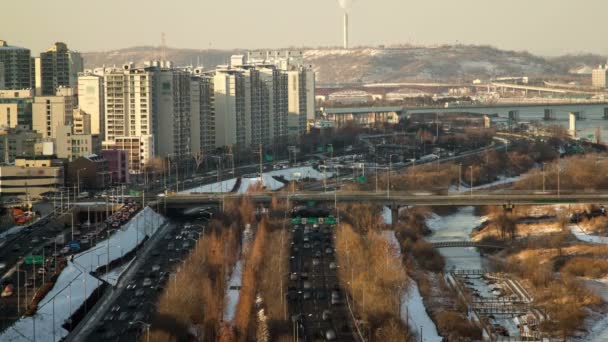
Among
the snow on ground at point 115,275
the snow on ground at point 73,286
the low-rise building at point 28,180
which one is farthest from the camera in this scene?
the low-rise building at point 28,180

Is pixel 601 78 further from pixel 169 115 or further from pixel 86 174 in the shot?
pixel 86 174

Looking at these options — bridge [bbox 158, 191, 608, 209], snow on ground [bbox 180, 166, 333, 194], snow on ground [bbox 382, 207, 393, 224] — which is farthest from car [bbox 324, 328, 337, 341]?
snow on ground [bbox 180, 166, 333, 194]

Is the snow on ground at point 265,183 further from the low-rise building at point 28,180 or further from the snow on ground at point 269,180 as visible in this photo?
the low-rise building at point 28,180

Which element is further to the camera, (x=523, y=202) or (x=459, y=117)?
(x=459, y=117)

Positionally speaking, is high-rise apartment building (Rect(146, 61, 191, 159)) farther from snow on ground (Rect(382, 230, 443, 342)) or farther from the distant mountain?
the distant mountain

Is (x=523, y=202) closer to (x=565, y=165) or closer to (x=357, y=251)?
(x=357, y=251)

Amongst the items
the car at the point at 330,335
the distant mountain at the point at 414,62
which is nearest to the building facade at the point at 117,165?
the car at the point at 330,335

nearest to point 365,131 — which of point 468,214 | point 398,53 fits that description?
point 468,214
